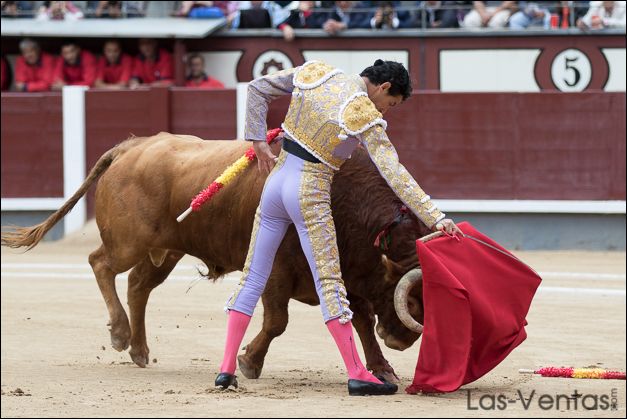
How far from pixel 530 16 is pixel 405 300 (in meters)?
7.44

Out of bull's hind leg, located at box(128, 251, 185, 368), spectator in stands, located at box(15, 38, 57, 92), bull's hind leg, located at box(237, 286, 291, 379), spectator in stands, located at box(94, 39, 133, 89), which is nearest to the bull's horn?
bull's hind leg, located at box(237, 286, 291, 379)

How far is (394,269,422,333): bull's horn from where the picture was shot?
16.4 ft

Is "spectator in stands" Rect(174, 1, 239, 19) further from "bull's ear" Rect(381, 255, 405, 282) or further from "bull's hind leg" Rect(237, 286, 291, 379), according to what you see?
"bull's ear" Rect(381, 255, 405, 282)

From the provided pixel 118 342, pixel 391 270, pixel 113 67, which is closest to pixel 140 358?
pixel 118 342

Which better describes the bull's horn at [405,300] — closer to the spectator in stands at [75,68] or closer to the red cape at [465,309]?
the red cape at [465,309]

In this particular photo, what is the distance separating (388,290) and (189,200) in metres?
0.95

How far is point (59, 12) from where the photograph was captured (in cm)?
1273

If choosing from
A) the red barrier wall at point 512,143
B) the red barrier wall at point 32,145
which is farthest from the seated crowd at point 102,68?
the red barrier wall at point 512,143

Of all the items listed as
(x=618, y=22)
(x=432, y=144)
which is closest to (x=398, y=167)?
(x=432, y=144)

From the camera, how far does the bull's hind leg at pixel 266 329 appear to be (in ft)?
17.5

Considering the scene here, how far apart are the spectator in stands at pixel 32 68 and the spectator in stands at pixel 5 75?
0.22m

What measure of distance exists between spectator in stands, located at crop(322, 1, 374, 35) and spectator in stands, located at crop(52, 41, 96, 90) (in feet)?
6.95

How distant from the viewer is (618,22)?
11867 mm

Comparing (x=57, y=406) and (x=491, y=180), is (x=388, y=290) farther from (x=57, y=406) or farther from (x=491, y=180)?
(x=491, y=180)
